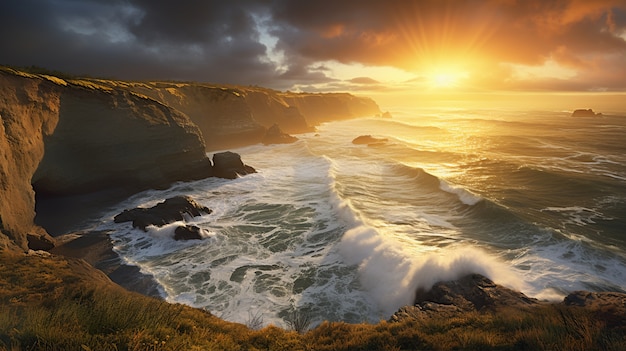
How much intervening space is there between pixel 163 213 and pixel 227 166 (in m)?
12.8

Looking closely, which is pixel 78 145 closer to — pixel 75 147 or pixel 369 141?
pixel 75 147

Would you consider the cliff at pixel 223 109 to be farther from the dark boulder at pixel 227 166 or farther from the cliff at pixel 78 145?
the dark boulder at pixel 227 166

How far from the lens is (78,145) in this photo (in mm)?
23469

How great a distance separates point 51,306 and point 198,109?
41.6 m

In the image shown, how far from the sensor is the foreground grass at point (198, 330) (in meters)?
5.48

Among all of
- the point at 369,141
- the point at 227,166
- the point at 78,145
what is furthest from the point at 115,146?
the point at 369,141

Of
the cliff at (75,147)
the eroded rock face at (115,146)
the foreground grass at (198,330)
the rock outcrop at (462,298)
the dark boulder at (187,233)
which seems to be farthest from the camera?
the eroded rock face at (115,146)

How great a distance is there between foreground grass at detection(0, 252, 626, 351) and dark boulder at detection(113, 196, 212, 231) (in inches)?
406

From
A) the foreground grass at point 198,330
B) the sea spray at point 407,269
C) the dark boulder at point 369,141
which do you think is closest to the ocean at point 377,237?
the sea spray at point 407,269

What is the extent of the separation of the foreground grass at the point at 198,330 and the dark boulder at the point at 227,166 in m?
23.1

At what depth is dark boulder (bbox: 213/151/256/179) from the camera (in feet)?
106

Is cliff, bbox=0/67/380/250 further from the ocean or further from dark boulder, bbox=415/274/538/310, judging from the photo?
dark boulder, bbox=415/274/538/310

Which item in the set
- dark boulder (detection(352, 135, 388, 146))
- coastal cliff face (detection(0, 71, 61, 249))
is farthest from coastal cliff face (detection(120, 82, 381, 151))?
dark boulder (detection(352, 135, 388, 146))

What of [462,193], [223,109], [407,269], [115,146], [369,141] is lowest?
[407,269]
